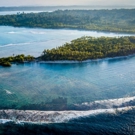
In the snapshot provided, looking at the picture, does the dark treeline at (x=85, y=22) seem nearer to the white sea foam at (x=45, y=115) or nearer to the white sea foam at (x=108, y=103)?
the white sea foam at (x=108, y=103)

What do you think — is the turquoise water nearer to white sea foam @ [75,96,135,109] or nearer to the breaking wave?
white sea foam @ [75,96,135,109]

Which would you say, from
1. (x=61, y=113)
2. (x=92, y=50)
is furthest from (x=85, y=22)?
(x=61, y=113)

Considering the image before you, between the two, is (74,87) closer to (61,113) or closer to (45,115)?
(61,113)

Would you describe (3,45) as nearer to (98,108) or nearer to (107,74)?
(107,74)

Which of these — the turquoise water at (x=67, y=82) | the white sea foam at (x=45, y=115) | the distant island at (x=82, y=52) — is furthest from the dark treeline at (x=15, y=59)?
the white sea foam at (x=45, y=115)

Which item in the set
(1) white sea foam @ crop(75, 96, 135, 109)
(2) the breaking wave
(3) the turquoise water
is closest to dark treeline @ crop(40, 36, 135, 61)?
(3) the turquoise water

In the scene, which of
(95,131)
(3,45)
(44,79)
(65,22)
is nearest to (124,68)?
(44,79)
